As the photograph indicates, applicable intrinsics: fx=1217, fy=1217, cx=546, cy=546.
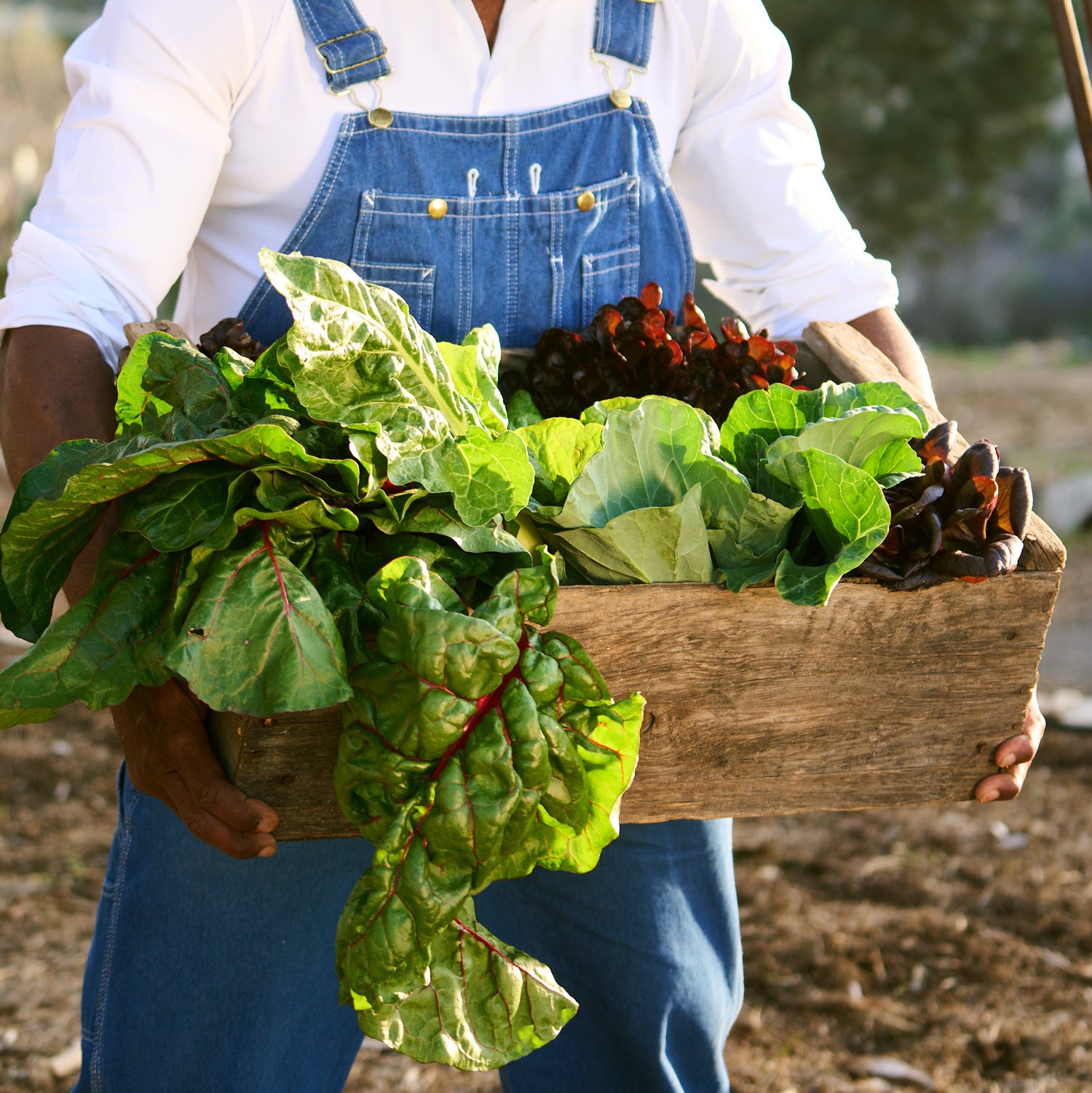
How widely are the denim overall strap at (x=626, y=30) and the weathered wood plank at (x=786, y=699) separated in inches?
36.2

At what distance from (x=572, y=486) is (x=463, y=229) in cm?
57

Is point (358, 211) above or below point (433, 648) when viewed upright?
above

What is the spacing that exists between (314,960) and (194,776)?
0.53 metres

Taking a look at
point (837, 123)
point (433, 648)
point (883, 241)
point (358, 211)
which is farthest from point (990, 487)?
point (883, 241)

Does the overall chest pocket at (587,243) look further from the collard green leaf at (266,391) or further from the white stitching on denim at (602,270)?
the collard green leaf at (266,391)

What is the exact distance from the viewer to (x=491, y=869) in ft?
3.63

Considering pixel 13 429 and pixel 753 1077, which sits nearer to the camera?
pixel 13 429

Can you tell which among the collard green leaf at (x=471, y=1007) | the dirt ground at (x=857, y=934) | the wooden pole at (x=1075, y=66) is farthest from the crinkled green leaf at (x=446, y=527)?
the dirt ground at (x=857, y=934)

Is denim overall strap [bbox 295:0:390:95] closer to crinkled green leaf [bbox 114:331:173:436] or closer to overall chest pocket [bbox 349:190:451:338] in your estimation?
overall chest pocket [bbox 349:190:451:338]

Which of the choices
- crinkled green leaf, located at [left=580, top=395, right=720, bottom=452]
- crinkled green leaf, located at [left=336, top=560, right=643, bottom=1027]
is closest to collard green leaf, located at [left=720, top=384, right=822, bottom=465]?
crinkled green leaf, located at [left=580, top=395, right=720, bottom=452]

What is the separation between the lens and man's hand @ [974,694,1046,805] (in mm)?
1407

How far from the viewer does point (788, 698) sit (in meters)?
1.32

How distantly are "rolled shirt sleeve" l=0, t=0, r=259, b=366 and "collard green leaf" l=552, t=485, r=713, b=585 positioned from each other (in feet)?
2.10

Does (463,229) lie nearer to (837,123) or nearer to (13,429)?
(13,429)
